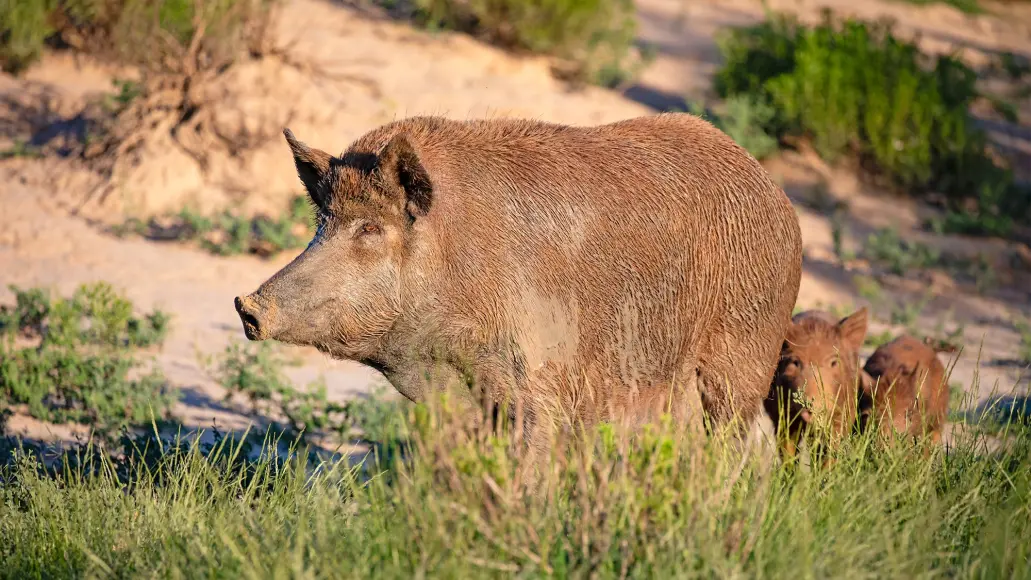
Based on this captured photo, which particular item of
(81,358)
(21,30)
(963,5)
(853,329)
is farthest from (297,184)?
(963,5)

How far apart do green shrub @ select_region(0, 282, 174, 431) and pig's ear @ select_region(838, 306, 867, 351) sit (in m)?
4.11

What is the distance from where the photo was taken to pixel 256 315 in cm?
487

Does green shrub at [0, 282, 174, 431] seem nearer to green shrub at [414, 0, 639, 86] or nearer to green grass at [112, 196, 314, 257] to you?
green grass at [112, 196, 314, 257]

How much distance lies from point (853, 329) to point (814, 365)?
0.83 meters

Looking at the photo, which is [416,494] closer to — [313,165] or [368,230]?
[368,230]

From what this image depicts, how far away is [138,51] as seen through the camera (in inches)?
467

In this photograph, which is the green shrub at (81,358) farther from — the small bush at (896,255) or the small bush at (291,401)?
the small bush at (896,255)

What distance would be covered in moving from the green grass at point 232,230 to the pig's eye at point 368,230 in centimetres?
502

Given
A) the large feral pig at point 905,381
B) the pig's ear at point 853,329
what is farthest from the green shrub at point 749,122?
the pig's ear at point 853,329

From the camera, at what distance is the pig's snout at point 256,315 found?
16.0ft

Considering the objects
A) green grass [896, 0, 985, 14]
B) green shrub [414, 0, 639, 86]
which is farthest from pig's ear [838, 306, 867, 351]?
green grass [896, 0, 985, 14]

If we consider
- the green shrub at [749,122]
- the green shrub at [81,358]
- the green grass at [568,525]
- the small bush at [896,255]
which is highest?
the green grass at [568,525]

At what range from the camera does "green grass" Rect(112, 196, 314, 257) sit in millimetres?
10312

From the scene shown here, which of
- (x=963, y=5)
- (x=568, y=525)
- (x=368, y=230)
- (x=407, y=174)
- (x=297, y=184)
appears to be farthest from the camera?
(x=963, y=5)
